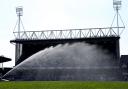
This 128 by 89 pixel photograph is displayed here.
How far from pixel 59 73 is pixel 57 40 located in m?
9.08

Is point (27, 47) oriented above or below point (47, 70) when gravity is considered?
above

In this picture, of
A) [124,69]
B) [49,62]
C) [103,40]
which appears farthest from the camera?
[49,62]

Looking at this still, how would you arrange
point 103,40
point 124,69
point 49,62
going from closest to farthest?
point 103,40 < point 124,69 < point 49,62

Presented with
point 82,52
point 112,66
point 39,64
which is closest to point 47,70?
point 39,64

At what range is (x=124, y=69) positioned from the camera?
10200 cm

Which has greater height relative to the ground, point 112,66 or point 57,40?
point 57,40

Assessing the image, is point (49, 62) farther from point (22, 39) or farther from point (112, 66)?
point (112, 66)

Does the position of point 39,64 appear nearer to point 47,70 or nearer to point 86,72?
point 47,70

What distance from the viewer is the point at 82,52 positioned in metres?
105

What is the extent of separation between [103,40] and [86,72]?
985cm

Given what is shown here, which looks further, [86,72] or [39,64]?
[39,64]

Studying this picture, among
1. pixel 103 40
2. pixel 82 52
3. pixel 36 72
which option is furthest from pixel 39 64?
pixel 103 40

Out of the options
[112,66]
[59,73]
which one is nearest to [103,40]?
[112,66]

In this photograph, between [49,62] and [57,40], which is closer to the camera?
[57,40]
